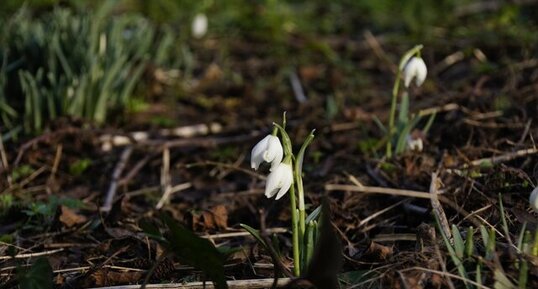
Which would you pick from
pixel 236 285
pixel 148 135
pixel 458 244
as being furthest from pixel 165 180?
pixel 458 244

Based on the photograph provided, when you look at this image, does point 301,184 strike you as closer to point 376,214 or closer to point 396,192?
point 396,192

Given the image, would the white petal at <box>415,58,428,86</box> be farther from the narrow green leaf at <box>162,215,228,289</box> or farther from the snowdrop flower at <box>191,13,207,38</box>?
the snowdrop flower at <box>191,13,207,38</box>

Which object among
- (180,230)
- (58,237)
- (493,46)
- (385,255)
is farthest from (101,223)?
(493,46)

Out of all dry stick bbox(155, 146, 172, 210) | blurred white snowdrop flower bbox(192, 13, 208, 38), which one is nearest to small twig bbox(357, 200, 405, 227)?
dry stick bbox(155, 146, 172, 210)

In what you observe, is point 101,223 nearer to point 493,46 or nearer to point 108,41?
point 108,41

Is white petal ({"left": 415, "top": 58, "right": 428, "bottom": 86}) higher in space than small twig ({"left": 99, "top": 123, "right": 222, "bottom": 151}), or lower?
higher

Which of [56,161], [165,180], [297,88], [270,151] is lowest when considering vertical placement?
[297,88]
